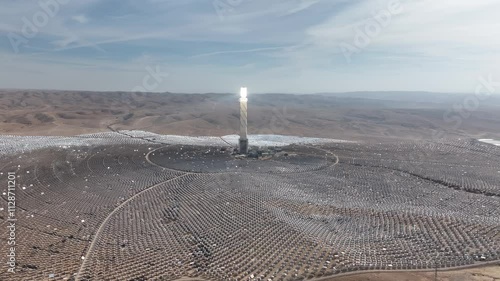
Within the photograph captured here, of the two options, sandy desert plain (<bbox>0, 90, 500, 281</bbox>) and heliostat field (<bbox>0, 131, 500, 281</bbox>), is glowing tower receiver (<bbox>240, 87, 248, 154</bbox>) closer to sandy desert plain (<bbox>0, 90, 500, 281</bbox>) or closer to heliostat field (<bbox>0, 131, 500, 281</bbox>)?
heliostat field (<bbox>0, 131, 500, 281</bbox>)

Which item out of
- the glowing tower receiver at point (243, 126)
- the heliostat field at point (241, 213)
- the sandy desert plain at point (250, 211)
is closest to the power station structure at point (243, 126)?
the glowing tower receiver at point (243, 126)

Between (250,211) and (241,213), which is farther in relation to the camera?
(250,211)

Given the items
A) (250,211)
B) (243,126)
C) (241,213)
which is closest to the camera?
(241,213)

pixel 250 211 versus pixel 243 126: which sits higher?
pixel 243 126

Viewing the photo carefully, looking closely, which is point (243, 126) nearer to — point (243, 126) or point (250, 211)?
point (243, 126)

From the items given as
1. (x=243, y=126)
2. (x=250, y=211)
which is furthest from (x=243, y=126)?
(x=250, y=211)

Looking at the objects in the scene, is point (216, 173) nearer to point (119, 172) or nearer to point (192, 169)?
Result: point (192, 169)

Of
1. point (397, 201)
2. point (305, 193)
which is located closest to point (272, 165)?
point (305, 193)

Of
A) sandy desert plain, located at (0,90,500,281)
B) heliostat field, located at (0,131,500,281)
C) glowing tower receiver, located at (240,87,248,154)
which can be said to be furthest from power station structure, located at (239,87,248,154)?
sandy desert plain, located at (0,90,500,281)
